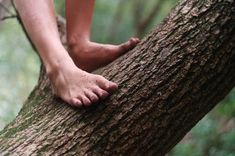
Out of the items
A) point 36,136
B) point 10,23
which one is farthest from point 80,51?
point 10,23

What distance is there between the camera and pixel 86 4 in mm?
2484

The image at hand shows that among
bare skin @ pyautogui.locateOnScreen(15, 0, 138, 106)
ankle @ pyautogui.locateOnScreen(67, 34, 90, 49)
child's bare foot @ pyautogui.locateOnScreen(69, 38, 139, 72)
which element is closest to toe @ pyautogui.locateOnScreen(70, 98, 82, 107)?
bare skin @ pyautogui.locateOnScreen(15, 0, 138, 106)

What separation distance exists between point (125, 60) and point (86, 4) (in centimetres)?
41

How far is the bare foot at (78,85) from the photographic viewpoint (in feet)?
6.93

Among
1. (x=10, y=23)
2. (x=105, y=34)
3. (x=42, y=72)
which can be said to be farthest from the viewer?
(x=10, y=23)

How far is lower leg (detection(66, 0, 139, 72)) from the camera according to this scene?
8.12 ft

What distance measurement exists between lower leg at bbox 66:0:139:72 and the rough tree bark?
12.9 inches

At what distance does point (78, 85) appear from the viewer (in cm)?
222

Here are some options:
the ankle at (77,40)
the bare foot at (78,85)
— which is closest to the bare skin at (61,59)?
the bare foot at (78,85)

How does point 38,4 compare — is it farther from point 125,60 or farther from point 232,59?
point 232,59

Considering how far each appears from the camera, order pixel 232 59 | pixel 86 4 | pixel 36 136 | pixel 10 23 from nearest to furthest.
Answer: pixel 232 59
pixel 36 136
pixel 86 4
pixel 10 23

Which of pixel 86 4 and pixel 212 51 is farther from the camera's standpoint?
pixel 86 4

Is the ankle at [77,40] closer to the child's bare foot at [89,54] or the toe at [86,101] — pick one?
the child's bare foot at [89,54]

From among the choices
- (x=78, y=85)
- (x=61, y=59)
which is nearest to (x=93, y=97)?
(x=78, y=85)
